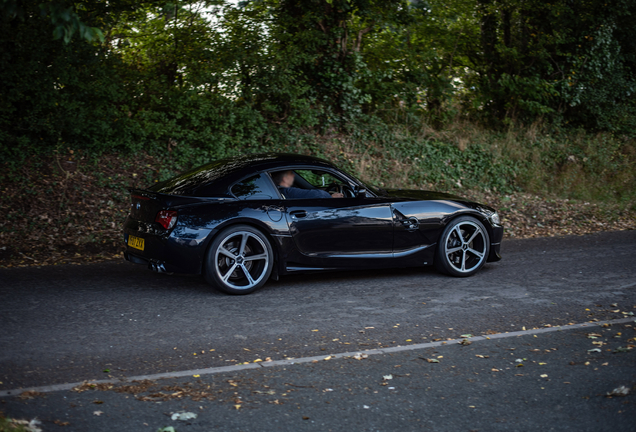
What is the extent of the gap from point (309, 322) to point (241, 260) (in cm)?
127

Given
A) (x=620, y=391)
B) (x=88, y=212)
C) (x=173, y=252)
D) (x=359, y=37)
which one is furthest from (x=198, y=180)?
(x=359, y=37)

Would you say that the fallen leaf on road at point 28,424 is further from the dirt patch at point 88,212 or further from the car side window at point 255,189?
the dirt patch at point 88,212

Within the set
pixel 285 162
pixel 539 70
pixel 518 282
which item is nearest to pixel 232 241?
pixel 285 162

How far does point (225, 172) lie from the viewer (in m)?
6.59

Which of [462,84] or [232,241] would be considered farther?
[462,84]

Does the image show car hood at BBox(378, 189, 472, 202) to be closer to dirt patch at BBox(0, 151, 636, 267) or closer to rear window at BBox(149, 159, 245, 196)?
rear window at BBox(149, 159, 245, 196)

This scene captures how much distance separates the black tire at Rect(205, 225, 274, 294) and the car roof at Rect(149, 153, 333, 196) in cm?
51

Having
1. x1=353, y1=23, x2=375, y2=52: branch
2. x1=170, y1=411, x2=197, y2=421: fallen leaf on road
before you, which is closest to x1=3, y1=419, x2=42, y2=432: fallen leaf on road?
x1=170, y1=411, x2=197, y2=421: fallen leaf on road

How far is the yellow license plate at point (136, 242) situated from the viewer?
6.33 meters

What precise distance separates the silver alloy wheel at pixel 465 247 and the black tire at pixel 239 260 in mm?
2309

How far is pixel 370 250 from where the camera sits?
6906mm

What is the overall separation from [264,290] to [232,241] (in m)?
0.71

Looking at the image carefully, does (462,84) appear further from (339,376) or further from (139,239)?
(339,376)

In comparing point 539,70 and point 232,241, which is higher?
point 539,70
